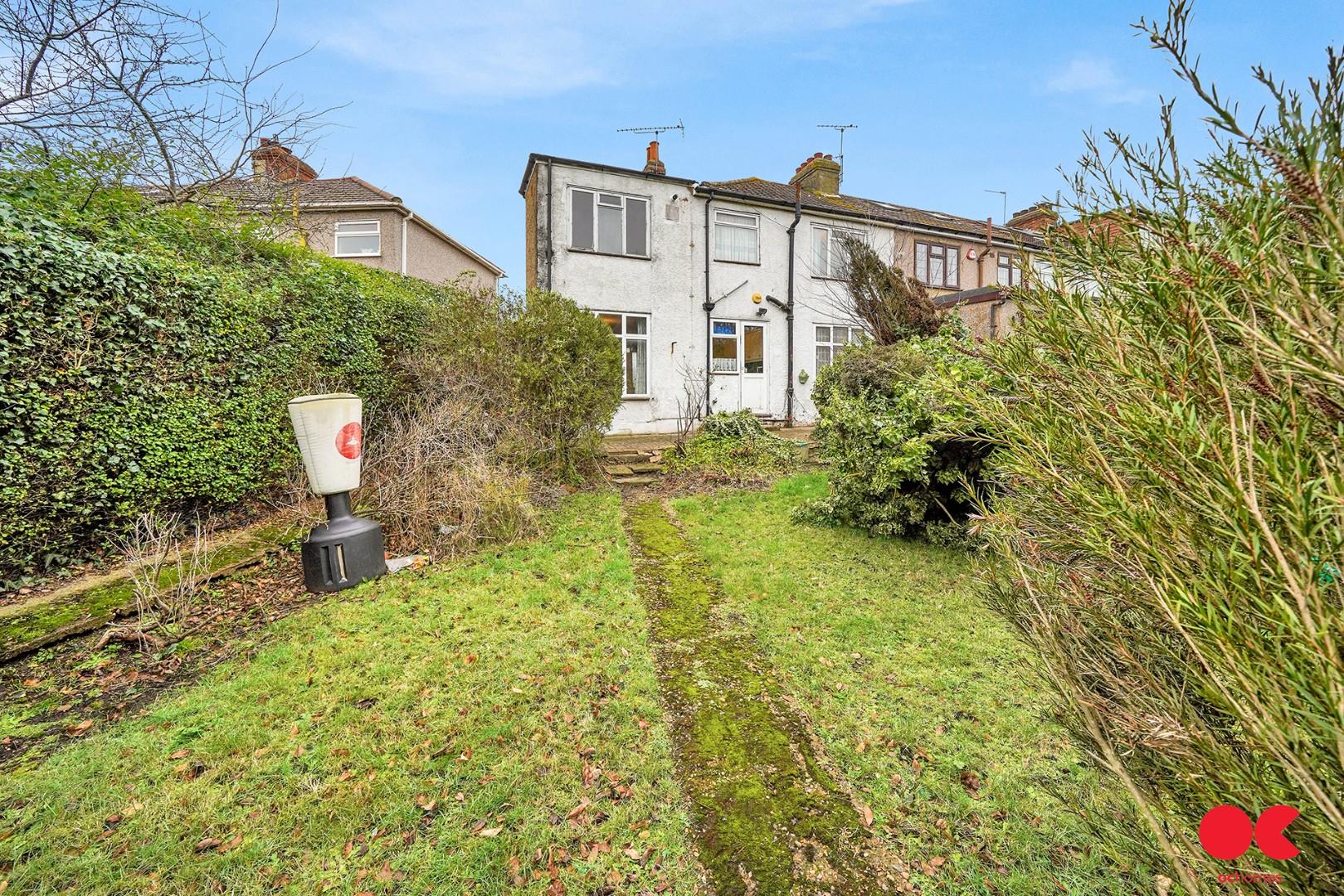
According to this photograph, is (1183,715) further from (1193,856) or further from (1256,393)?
(1256,393)

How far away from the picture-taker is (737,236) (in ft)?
42.3

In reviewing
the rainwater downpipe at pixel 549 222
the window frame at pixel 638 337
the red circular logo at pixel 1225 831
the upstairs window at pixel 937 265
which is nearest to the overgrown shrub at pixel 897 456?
the red circular logo at pixel 1225 831

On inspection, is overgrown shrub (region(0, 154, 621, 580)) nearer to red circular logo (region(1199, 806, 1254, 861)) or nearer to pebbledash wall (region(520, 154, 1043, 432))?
pebbledash wall (region(520, 154, 1043, 432))

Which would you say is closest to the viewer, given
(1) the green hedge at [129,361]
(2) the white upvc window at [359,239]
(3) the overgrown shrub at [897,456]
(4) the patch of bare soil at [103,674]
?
(4) the patch of bare soil at [103,674]

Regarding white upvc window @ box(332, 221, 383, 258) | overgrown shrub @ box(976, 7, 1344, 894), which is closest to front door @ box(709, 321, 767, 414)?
white upvc window @ box(332, 221, 383, 258)

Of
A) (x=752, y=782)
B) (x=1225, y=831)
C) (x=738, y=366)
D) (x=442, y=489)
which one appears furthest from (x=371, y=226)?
(x=1225, y=831)

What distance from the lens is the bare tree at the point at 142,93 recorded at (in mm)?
4758

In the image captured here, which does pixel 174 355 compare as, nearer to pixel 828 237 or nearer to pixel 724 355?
pixel 724 355

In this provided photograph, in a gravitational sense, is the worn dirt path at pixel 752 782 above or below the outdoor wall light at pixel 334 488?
below

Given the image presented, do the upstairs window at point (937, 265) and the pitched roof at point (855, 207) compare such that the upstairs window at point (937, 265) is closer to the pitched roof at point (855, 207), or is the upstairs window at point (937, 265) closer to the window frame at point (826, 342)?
the pitched roof at point (855, 207)

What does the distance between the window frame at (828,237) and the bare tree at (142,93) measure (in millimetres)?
10762

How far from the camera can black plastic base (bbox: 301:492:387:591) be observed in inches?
168

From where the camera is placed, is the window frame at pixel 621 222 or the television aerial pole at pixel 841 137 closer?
the window frame at pixel 621 222

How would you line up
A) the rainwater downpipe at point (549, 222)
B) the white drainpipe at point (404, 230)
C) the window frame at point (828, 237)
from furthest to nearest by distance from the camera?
the white drainpipe at point (404, 230)
the window frame at point (828, 237)
the rainwater downpipe at point (549, 222)
